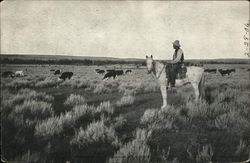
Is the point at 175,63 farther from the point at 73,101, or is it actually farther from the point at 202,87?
the point at 73,101

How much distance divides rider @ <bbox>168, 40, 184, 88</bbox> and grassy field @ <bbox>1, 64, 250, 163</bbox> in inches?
13.3

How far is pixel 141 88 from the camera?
15.1 feet

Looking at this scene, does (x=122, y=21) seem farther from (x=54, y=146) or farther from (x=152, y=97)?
(x=54, y=146)

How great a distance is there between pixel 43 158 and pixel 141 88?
7.00 feet

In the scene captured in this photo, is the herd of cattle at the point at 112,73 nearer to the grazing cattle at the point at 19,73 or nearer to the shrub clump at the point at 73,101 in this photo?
the shrub clump at the point at 73,101

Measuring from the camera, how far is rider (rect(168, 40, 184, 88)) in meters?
4.61

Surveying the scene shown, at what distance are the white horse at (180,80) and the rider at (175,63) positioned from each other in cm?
15

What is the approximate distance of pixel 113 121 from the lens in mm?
4234

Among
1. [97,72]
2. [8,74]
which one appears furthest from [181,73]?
[8,74]

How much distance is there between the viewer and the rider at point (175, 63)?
461 centimetres

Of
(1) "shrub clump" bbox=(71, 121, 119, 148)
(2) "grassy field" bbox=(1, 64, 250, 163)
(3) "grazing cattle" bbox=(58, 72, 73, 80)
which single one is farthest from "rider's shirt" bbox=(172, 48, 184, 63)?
(3) "grazing cattle" bbox=(58, 72, 73, 80)

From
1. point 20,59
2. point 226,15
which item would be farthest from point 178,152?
point 20,59

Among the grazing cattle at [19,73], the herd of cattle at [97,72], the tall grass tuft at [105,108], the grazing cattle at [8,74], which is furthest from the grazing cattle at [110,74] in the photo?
the grazing cattle at [8,74]

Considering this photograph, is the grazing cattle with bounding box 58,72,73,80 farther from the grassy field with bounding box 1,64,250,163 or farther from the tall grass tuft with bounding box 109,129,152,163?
the tall grass tuft with bounding box 109,129,152,163
